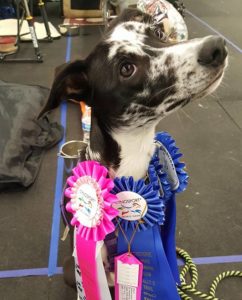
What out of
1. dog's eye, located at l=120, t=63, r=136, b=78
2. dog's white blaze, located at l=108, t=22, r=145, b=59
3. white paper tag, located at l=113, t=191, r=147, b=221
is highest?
dog's white blaze, located at l=108, t=22, r=145, b=59

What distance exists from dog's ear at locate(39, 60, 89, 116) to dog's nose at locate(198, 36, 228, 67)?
1.60ft

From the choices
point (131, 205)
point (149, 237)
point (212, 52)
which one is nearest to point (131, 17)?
point (212, 52)

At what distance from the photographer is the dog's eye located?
4.31ft

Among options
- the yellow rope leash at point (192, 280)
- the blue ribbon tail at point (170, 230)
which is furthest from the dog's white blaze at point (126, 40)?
the yellow rope leash at point (192, 280)

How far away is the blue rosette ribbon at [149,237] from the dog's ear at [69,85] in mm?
398

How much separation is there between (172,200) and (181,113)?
96.9 inches

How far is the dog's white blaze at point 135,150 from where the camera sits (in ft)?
4.89

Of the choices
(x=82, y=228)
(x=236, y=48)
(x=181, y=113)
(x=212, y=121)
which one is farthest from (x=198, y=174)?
(x=236, y=48)

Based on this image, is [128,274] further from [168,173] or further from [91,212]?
[168,173]

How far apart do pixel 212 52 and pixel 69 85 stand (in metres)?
0.58

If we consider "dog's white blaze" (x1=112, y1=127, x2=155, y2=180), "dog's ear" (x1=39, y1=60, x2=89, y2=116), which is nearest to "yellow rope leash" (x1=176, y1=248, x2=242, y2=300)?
"dog's white blaze" (x1=112, y1=127, x2=155, y2=180)

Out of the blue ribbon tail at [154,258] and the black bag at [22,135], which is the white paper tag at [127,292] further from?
the black bag at [22,135]

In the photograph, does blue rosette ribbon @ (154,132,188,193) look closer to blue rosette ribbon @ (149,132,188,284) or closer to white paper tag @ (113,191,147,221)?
blue rosette ribbon @ (149,132,188,284)

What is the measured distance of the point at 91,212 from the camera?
4.57 ft
